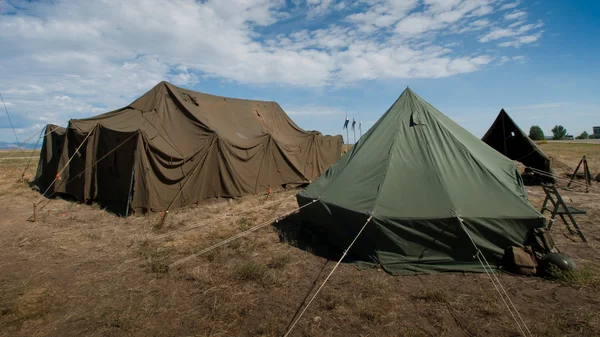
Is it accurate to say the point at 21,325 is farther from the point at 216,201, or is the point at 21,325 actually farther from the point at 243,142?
the point at 243,142

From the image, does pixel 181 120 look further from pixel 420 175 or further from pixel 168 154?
pixel 420 175

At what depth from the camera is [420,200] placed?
16.6 feet

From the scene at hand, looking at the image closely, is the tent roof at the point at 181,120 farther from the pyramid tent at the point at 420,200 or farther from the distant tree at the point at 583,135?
the distant tree at the point at 583,135

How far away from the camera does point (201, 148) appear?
9.96 metres

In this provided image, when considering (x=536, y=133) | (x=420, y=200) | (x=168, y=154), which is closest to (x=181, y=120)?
(x=168, y=154)

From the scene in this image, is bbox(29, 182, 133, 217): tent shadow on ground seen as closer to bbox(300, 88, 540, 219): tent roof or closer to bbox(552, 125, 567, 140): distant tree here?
bbox(300, 88, 540, 219): tent roof

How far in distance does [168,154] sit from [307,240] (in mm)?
4918

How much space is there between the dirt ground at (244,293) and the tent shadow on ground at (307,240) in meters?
0.15

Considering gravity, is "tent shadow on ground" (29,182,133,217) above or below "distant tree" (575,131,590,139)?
below

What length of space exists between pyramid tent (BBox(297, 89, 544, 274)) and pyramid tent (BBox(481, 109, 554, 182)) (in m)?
7.31

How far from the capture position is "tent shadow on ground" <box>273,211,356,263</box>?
5601 millimetres

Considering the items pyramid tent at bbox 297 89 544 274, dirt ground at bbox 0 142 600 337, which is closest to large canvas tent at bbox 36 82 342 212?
dirt ground at bbox 0 142 600 337

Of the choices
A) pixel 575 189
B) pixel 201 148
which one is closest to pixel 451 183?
pixel 201 148

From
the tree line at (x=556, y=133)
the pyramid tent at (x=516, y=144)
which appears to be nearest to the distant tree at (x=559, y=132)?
the tree line at (x=556, y=133)
